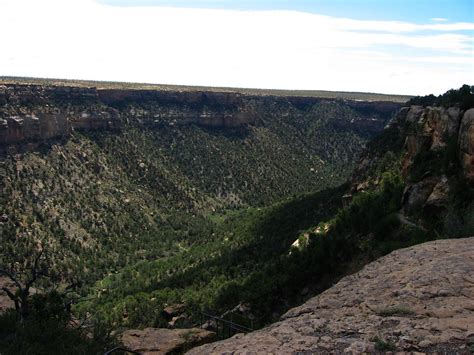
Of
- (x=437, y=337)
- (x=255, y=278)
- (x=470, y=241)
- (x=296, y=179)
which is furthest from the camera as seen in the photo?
(x=296, y=179)

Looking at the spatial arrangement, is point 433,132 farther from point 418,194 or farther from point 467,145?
point 467,145

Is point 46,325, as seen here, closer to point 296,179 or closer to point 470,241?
point 470,241

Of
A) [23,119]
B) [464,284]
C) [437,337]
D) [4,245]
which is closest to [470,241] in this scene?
[464,284]

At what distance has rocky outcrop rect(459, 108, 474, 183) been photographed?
2421cm

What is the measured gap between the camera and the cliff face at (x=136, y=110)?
3314 inches

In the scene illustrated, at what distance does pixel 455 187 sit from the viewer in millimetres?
24859

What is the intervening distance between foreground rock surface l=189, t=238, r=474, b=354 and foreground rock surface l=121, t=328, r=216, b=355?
4262 mm

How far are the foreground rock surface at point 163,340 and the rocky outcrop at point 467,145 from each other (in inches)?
620

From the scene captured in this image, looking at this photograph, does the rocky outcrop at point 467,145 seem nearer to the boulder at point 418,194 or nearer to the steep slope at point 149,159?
the boulder at point 418,194

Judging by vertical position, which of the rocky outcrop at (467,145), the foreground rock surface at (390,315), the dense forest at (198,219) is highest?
the rocky outcrop at (467,145)

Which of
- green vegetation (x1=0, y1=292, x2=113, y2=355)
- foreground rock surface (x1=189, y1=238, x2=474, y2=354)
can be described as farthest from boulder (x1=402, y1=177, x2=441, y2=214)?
green vegetation (x1=0, y1=292, x2=113, y2=355)

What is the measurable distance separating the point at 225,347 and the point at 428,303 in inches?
205

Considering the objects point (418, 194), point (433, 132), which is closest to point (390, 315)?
point (418, 194)

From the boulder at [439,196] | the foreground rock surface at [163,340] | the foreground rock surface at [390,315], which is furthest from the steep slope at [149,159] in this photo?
the foreground rock surface at [390,315]
